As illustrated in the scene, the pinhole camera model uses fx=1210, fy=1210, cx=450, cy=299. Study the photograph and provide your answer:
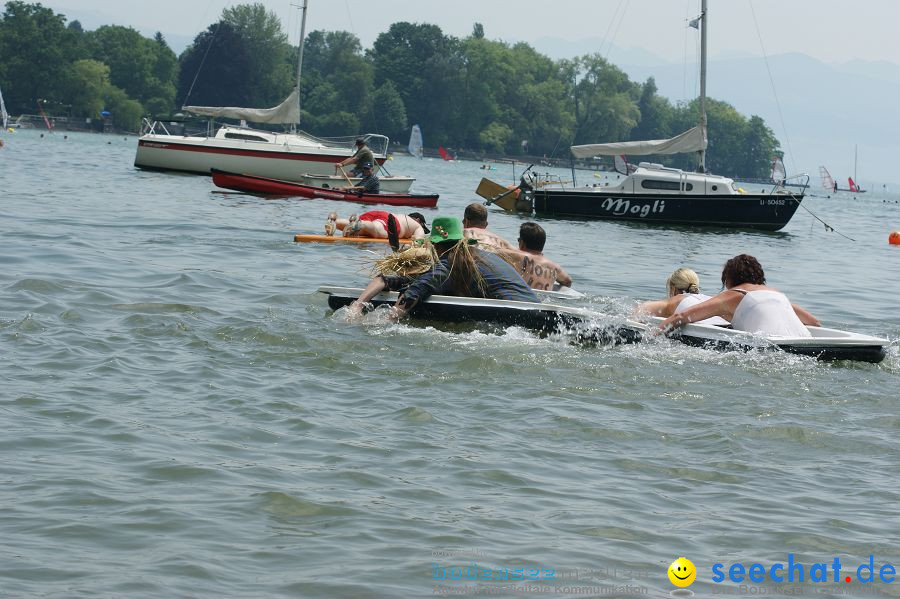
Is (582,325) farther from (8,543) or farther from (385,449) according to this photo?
(8,543)

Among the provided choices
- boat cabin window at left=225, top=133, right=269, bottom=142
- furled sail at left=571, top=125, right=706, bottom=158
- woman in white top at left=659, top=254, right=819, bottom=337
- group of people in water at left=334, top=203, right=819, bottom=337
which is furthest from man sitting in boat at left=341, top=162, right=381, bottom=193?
woman in white top at left=659, top=254, right=819, bottom=337

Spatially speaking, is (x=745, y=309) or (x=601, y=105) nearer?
(x=745, y=309)

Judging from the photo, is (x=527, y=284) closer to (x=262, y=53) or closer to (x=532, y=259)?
(x=532, y=259)

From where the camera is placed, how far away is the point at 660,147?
37656 millimetres

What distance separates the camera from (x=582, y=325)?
1100 centimetres

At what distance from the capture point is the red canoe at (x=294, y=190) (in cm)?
3133

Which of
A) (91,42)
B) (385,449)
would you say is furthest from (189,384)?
(91,42)

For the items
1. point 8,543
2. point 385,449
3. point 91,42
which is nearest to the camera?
point 8,543

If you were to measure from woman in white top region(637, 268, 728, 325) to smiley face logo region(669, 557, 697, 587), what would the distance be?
5.92 meters

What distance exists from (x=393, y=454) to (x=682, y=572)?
2177mm

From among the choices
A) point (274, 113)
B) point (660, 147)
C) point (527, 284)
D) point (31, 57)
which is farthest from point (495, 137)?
point (527, 284)

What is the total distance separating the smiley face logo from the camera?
5.26 meters

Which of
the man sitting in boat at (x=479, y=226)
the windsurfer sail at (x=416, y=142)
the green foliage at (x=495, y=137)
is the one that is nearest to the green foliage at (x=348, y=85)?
the green foliage at (x=495, y=137)

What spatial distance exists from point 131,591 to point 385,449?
94.7 inches
